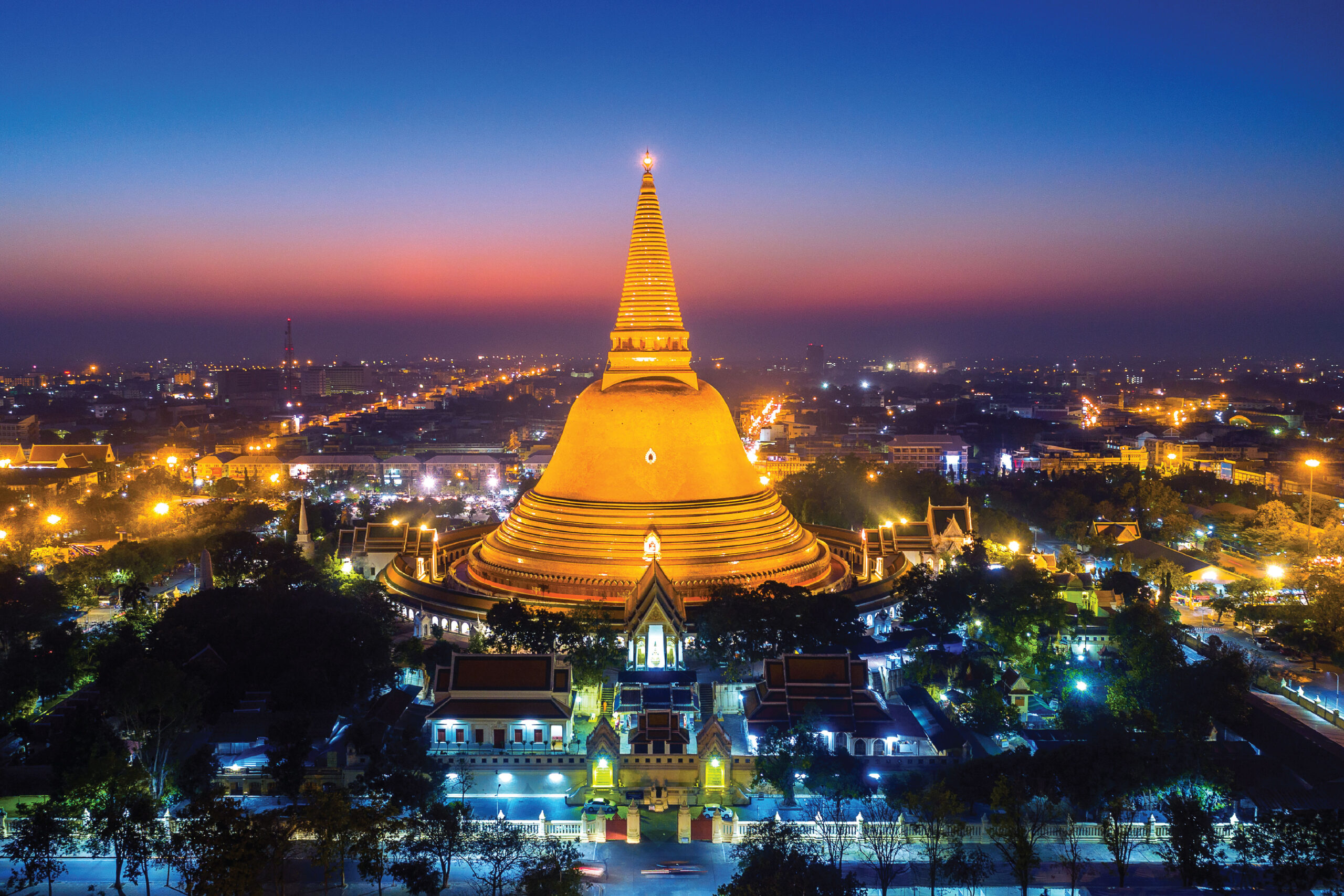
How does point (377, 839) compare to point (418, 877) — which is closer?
point (418, 877)

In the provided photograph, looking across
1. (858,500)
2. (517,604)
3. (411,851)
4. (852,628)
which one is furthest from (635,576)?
(858,500)

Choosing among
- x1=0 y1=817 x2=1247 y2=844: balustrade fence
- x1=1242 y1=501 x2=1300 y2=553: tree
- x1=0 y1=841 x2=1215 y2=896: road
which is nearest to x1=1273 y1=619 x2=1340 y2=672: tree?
x1=1242 y1=501 x2=1300 y2=553: tree

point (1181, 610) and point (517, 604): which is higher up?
point (517, 604)

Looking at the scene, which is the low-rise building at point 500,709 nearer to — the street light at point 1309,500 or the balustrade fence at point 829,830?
the balustrade fence at point 829,830

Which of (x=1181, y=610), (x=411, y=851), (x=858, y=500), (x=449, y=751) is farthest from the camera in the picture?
(x=858, y=500)

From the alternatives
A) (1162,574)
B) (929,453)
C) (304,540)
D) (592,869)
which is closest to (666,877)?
(592,869)

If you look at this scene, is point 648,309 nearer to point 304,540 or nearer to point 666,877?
point 304,540

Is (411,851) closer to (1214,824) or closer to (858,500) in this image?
(1214,824)
